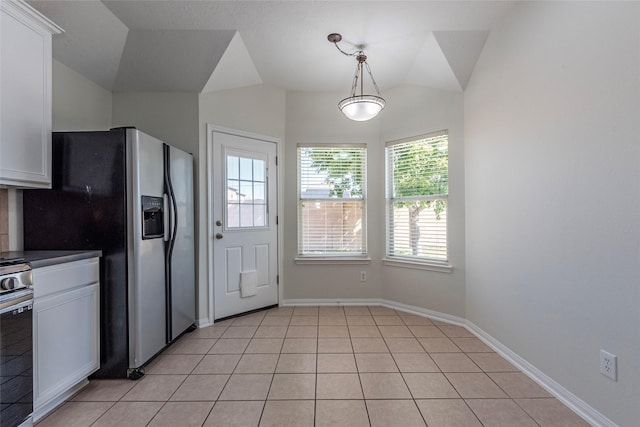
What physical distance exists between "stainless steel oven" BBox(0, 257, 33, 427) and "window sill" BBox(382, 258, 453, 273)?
3085mm

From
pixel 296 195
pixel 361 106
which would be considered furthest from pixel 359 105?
pixel 296 195

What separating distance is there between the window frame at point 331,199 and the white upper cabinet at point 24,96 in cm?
229

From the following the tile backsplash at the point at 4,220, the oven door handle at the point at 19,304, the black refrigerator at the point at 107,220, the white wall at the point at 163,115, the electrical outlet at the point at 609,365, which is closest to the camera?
the oven door handle at the point at 19,304

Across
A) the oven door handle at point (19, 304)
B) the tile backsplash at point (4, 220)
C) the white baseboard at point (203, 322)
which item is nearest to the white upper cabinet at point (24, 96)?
the tile backsplash at point (4, 220)

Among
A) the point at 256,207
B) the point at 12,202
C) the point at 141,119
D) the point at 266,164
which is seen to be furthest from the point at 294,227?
the point at 12,202

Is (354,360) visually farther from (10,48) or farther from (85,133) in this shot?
(10,48)

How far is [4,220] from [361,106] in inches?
103

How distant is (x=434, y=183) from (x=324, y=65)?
5.62 ft

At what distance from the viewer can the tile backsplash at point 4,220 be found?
187 centimetres

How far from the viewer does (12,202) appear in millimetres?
1956

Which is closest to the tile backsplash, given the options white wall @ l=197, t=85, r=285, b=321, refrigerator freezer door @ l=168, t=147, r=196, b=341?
refrigerator freezer door @ l=168, t=147, r=196, b=341

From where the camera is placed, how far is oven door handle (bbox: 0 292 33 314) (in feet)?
4.48

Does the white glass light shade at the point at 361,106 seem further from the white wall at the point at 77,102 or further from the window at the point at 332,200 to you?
the white wall at the point at 77,102

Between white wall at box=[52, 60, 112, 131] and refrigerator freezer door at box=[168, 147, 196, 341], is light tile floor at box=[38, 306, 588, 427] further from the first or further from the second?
white wall at box=[52, 60, 112, 131]
